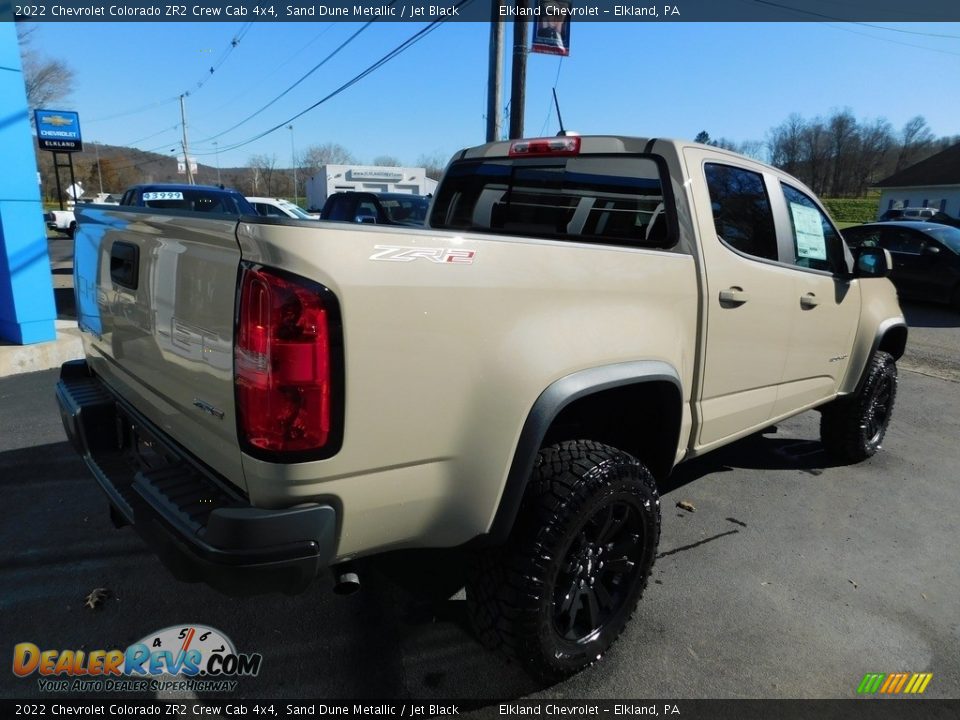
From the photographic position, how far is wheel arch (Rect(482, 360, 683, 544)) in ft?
6.38

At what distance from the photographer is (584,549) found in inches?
87.5

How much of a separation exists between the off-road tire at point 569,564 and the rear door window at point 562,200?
1.13 meters

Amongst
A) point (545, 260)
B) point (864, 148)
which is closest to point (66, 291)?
point (545, 260)

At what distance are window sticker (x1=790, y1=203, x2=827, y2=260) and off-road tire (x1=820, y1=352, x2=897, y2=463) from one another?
1093mm

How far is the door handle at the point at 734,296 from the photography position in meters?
2.70

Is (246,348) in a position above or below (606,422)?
above

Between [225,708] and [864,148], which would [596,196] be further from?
[864,148]

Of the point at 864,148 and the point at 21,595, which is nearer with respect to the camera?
the point at 21,595

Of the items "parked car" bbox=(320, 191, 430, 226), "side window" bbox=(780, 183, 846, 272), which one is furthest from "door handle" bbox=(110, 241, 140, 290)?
"parked car" bbox=(320, 191, 430, 226)

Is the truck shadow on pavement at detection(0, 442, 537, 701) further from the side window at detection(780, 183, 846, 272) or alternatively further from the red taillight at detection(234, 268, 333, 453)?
the side window at detection(780, 183, 846, 272)

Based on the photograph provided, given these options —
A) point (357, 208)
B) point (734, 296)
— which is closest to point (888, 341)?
point (734, 296)

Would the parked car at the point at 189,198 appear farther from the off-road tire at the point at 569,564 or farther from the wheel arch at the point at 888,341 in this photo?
the off-road tire at the point at 569,564

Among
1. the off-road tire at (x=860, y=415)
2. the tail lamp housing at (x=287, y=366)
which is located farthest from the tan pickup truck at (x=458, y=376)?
the off-road tire at (x=860, y=415)

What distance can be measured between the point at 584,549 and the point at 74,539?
2.57 m
